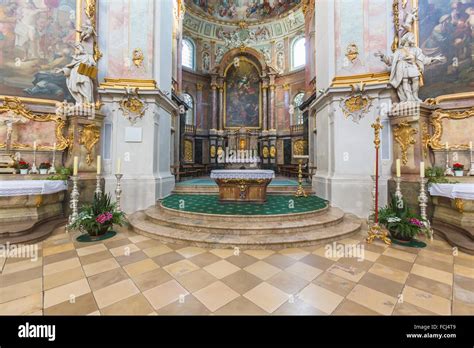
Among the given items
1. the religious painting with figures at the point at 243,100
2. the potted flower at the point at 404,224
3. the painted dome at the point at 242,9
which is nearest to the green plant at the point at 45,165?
the potted flower at the point at 404,224

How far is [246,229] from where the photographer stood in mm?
4480

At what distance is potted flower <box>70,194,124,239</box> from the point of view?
454cm

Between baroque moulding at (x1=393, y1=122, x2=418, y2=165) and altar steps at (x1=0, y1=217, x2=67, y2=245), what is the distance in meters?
9.48

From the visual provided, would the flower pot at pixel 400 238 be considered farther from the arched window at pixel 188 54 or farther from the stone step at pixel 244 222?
the arched window at pixel 188 54

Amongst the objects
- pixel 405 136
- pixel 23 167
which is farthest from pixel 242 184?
pixel 23 167

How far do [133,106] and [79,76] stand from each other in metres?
1.63

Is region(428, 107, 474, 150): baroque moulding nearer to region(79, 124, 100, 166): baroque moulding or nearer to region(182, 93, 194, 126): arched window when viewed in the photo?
region(79, 124, 100, 166): baroque moulding

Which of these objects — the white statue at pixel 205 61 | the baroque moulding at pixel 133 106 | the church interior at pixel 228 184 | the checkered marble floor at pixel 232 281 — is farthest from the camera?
the white statue at pixel 205 61

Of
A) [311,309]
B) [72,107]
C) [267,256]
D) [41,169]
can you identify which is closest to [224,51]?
[72,107]

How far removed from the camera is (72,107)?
235 inches

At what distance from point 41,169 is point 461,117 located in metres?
12.4

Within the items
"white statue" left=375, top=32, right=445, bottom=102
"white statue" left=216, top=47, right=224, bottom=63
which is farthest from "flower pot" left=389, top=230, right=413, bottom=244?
"white statue" left=216, top=47, right=224, bottom=63

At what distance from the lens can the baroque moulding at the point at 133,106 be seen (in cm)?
657

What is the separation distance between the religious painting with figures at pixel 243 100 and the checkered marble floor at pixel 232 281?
1485 centimetres
